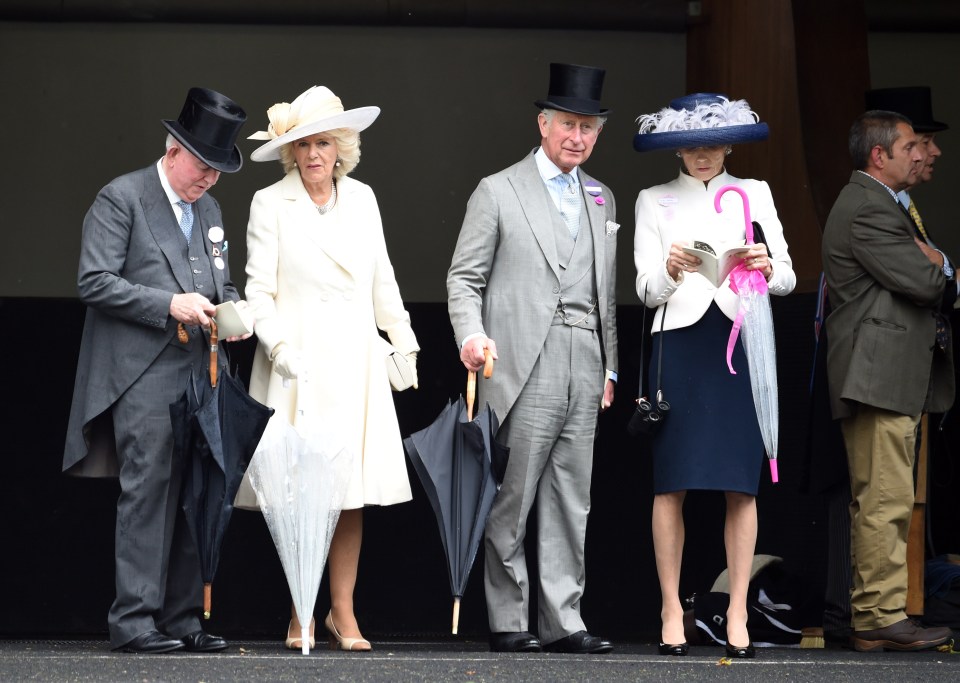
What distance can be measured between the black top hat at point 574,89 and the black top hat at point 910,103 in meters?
1.34

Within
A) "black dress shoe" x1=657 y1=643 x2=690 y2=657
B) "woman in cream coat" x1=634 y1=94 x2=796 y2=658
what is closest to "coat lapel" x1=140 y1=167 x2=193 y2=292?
"woman in cream coat" x1=634 y1=94 x2=796 y2=658

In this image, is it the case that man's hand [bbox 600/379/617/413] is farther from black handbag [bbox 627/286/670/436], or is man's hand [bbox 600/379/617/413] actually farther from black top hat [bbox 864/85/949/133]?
black top hat [bbox 864/85/949/133]

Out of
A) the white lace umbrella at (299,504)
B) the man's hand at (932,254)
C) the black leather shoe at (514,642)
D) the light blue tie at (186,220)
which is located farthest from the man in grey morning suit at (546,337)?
the man's hand at (932,254)

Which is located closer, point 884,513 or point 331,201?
point 331,201

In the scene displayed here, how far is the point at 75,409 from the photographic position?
16.9 ft

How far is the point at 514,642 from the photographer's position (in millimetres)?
5270

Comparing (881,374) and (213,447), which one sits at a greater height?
(881,374)

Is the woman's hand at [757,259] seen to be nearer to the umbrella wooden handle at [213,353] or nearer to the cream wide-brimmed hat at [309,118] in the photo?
the cream wide-brimmed hat at [309,118]

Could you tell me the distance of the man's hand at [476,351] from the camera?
Answer: 5.15 m

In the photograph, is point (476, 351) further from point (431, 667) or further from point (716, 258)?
point (431, 667)

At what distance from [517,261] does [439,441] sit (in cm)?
67

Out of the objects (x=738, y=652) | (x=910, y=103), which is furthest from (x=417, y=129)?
(x=738, y=652)

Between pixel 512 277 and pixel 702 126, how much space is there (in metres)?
0.76

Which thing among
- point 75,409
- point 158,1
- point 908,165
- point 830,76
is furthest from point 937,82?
point 75,409
